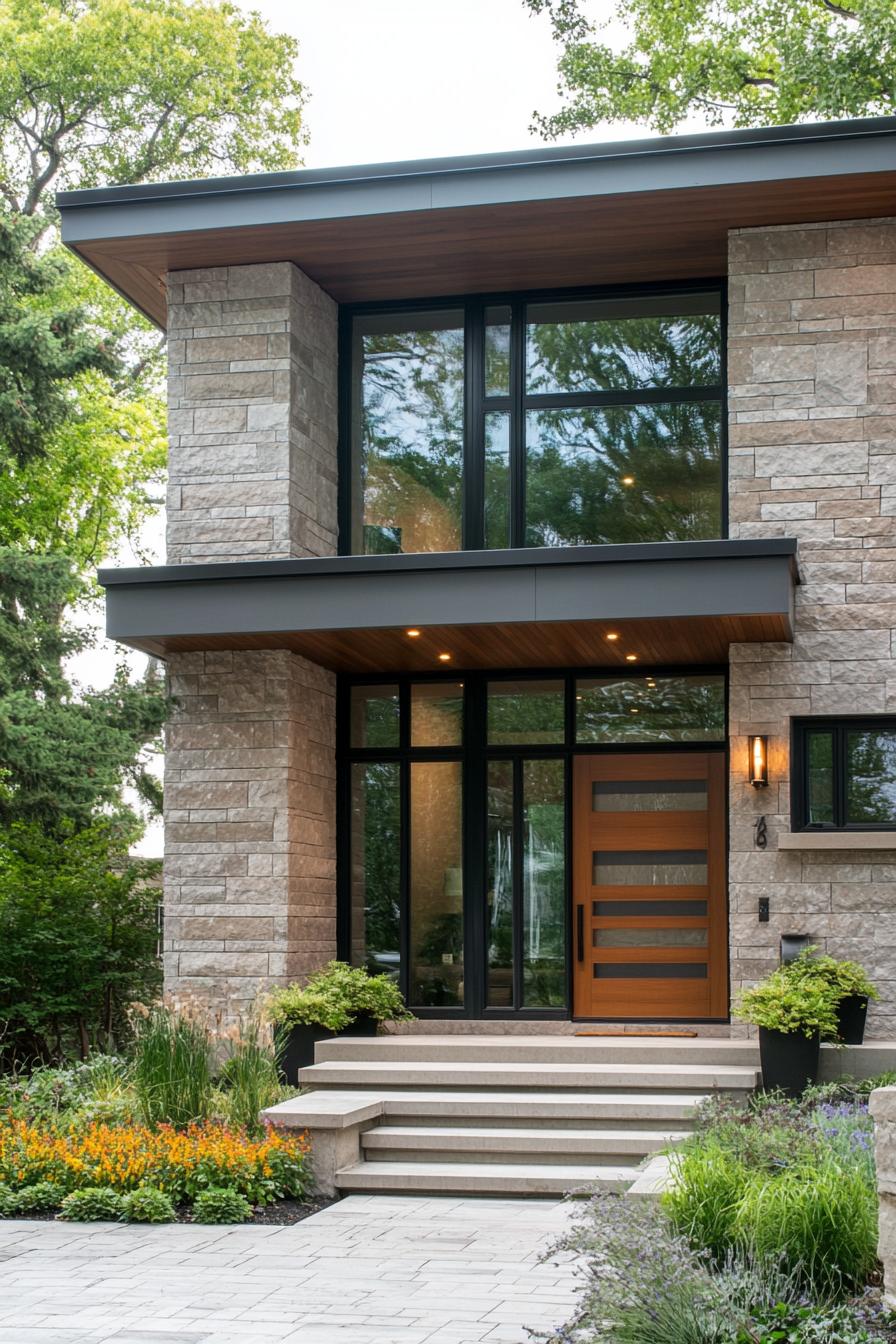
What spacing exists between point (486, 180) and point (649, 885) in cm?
539

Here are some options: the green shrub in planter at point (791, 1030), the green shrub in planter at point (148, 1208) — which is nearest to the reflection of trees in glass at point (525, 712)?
the green shrub in planter at point (791, 1030)

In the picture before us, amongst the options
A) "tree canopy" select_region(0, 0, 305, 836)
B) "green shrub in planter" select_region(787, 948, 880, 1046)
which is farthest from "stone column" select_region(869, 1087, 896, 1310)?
"tree canopy" select_region(0, 0, 305, 836)

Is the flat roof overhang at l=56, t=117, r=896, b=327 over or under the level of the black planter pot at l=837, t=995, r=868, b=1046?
over

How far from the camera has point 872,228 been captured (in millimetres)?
11031

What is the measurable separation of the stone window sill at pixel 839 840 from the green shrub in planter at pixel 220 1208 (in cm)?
473

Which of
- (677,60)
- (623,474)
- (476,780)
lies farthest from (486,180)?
(677,60)

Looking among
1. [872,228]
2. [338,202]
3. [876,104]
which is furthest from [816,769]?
[876,104]

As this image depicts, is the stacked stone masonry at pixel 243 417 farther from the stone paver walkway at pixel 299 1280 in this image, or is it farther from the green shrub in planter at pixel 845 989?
the stone paver walkway at pixel 299 1280

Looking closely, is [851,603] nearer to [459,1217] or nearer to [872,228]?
[872,228]

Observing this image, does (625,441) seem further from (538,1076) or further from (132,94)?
(132,94)

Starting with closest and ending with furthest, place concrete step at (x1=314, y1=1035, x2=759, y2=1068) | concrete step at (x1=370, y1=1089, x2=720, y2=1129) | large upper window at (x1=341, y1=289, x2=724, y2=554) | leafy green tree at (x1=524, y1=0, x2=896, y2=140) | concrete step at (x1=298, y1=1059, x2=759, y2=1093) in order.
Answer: concrete step at (x1=370, y1=1089, x2=720, y2=1129) < concrete step at (x1=298, y1=1059, x2=759, y2=1093) < concrete step at (x1=314, y1=1035, x2=759, y2=1068) < large upper window at (x1=341, y1=289, x2=724, y2=554) < leafy green tree at (x1=524, y1=0, x2=896, y2=140)

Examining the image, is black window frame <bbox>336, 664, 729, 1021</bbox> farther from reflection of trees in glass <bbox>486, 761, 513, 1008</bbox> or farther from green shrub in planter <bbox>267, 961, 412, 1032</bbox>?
green shrub in planter <bbox>267, 961, 412, 1032</bbox>

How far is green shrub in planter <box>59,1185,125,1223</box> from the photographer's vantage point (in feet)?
25.3

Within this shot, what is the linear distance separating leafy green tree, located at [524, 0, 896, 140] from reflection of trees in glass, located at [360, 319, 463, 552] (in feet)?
30.7
